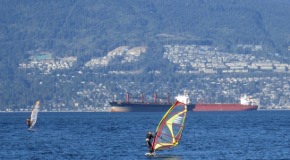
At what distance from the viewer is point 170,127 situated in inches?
3108

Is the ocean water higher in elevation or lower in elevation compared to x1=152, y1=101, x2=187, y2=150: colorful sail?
lower

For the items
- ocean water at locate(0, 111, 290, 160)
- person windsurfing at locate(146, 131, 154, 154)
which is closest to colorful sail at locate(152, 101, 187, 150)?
person windsurfing at locate(146, 131, 154, 154)

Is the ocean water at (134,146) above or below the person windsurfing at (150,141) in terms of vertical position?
below

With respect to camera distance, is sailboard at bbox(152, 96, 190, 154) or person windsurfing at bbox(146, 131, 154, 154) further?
person windsurfing at bbox(146, 131, 154, 154)

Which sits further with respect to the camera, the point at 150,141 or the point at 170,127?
the point at 150,141

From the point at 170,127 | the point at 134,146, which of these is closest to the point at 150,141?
the point at 170,127

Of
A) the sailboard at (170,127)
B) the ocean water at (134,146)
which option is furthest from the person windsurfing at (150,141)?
the ocean water at (134,146)

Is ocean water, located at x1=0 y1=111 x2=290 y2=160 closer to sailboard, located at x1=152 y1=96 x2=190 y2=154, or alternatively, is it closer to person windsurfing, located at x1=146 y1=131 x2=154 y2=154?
person windsurfing, located at x1=146 y1=131 x2=154 y2=154

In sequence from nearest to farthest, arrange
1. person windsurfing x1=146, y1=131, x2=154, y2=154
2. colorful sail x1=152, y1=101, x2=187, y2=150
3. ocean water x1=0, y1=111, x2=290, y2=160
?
colorful sail x1=152, y1=101, x2=187, y2=150 → person windsurfing x1=146, y1=131, x2=154, y2=154 → ocean water x1=0, y1=111, x2=290, y2=160

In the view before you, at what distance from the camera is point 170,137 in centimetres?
7975

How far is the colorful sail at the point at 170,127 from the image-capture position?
78125 mm

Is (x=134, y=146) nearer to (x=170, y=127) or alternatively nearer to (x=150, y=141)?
(x=150, y=141)

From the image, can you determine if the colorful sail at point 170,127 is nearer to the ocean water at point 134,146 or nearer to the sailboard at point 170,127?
the sailboard at point 170,127

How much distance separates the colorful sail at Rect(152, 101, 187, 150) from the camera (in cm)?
7812
